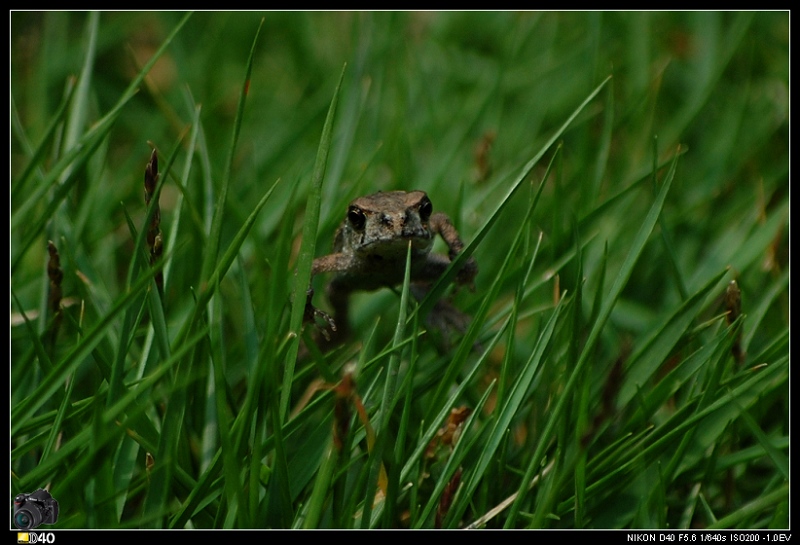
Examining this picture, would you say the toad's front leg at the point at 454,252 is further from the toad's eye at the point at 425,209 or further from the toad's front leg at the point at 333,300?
the toad's front leg at the point at 333,300

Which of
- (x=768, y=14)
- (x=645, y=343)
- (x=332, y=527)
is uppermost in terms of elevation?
(x=768, y=14)

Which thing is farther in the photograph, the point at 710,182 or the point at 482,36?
the point at 482,36

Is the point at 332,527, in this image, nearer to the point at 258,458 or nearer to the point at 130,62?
the point at 258,458

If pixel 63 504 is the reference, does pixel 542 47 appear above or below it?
above

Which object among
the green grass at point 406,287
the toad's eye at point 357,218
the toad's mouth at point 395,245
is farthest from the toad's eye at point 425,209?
the green grass at point 406,287

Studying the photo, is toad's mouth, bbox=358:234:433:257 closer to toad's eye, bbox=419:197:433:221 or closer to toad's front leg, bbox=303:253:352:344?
toad's eye, bbox=419:197:433:221

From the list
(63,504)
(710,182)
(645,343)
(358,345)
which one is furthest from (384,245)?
(710,182)

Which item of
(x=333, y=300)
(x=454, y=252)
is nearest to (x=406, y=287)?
(x=454, y=252)

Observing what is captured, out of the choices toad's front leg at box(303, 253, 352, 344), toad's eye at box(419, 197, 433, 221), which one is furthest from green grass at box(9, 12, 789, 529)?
toad's eye at box(419, 197, 433, 221)

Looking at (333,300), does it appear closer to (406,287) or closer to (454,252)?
(454,252)
